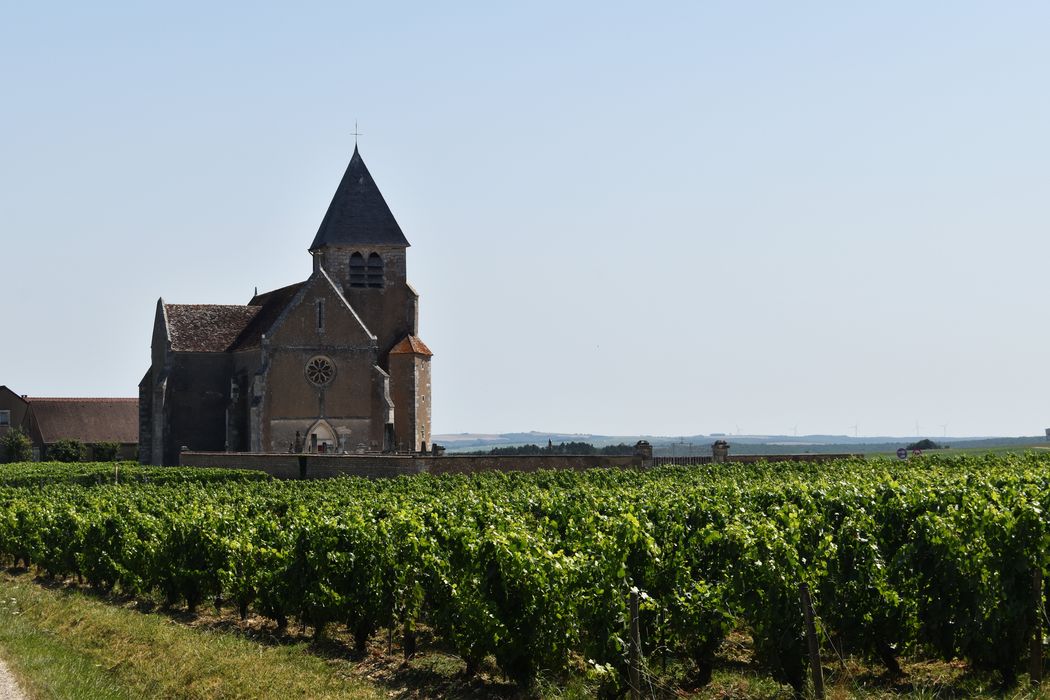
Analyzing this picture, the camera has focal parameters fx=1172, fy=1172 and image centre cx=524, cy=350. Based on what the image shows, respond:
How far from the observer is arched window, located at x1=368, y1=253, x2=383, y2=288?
6550 centimetres

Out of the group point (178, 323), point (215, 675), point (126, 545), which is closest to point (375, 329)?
point (178, 323)

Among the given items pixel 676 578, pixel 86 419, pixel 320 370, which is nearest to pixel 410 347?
pixel 320 370

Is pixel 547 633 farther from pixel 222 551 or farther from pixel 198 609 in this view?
pixel 198 609

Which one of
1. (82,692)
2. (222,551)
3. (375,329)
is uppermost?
(375,329)

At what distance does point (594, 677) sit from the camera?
11.3m

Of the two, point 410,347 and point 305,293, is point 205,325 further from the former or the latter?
point 410,347

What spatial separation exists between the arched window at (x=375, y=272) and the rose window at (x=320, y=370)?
827 cm

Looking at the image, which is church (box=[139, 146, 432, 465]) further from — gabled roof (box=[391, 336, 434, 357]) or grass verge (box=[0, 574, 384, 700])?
grass verge (box=[0, 574, 384, 700])

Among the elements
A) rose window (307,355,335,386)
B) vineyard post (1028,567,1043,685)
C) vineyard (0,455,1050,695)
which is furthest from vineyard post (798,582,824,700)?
rose window (307,355,335,386)

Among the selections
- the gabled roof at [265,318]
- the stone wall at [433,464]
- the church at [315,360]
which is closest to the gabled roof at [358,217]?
the church at [315,360]

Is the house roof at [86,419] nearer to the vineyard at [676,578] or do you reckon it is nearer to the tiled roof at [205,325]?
the tiled roof at [205,325]

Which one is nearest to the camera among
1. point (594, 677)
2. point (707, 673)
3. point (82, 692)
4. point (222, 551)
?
point (594, 677)

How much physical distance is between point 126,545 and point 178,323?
145 feet

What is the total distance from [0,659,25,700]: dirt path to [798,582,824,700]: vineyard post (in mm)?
8483
